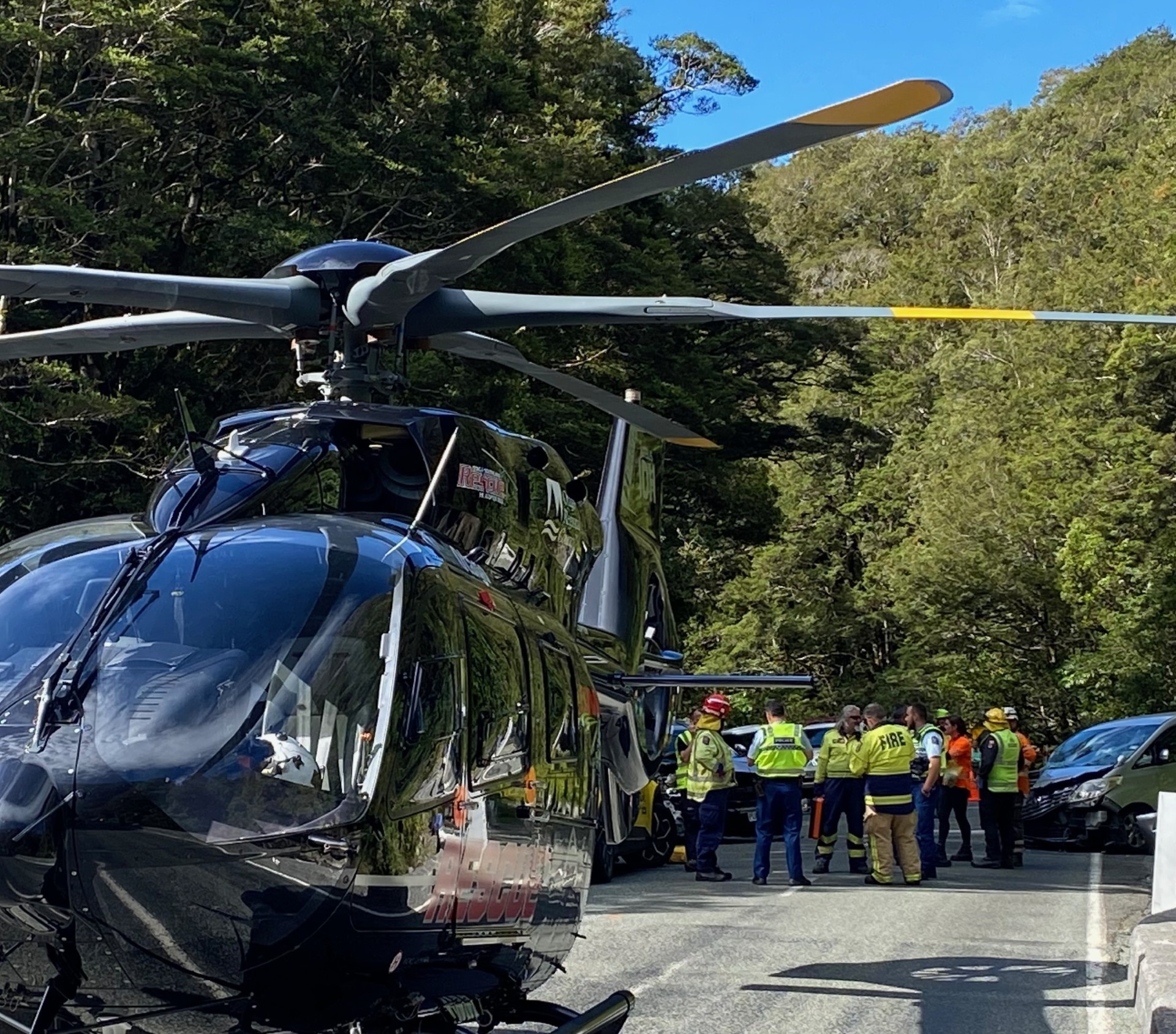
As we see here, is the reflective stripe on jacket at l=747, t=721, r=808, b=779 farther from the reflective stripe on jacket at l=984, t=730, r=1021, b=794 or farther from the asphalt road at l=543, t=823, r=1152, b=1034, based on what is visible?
the reflective stripe on jacket at l=984, t=730, r=1021, b=794

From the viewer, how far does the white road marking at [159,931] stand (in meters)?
4.20

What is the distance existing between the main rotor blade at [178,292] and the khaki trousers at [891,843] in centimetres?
1000

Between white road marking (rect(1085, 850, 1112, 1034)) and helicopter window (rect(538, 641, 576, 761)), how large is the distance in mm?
3450

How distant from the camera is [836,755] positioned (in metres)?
15.5

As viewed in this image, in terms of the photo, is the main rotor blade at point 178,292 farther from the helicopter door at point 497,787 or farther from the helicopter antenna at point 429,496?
the helicopter door at point 497,787

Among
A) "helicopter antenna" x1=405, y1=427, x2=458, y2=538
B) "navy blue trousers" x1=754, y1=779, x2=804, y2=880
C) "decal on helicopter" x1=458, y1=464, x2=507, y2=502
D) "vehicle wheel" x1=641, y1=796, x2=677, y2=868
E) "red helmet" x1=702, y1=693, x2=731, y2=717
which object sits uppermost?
"decal on helicopter" x1=458, y1=464, x2=507, y2=502

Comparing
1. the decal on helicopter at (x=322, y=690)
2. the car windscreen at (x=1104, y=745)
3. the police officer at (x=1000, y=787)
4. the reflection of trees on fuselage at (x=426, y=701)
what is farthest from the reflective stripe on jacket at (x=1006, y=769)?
the reflection of trees on fuselage at (x=426, y=701)

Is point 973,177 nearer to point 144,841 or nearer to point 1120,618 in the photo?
point 1120,618

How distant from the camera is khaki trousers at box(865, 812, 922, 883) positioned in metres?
14.7

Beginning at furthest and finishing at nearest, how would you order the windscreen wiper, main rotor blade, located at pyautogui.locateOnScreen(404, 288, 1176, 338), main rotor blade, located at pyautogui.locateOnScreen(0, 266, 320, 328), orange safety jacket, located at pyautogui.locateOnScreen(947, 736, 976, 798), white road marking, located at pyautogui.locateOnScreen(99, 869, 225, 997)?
orange safety jacket, located at pyautogui.locateOnScreen(947, 736, 976, 798), main rotor blade, located at pyautogui.locateOnScreen(404, 288, 1176, 338), main rotor blade, located at pyautogui.locateOnScreen(0, 266, 320, 328), the windscreen wiper, white road marking, located at pyautogui.locateOnScreen(99, 869, 225, 997)

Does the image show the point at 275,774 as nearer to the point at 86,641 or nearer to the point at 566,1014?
the point at 86,641

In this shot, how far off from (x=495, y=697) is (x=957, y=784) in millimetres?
14104

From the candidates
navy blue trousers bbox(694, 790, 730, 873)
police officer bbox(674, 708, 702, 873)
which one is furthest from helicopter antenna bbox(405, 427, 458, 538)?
police officer bbox(674, 708, 702, 873)

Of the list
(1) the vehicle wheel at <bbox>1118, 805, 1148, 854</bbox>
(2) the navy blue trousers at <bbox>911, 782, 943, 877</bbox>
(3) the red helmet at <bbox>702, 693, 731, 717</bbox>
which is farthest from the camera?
(1) the vehicle wheel at <bbox>1118, 805, 1148, 854</bbox>
